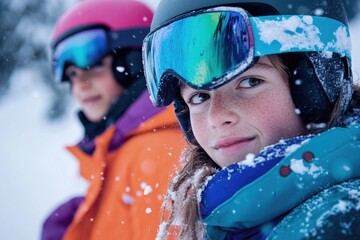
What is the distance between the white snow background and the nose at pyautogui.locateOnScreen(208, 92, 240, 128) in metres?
4.02

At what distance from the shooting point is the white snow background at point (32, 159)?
6.93m

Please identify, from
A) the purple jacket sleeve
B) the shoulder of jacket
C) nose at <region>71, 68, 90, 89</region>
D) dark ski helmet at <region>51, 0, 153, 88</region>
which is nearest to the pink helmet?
dark ski helmet at <region>51, 0, 153, 88</region>

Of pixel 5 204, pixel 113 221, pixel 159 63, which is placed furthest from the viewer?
pixel 5 204

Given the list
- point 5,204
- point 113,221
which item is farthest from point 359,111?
point 5,204

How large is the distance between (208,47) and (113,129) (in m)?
2.16

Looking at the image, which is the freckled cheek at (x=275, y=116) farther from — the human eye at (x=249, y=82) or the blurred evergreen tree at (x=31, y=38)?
the blurred evergreen tree at (x=31, y=38)

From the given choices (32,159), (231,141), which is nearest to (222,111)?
(231,141)

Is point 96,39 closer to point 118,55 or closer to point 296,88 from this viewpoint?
point 118,55

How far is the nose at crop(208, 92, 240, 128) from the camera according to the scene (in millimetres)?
1739

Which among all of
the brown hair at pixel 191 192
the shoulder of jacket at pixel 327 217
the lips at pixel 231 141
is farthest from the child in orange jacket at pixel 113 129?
the shoulder of jacket at pixel 327 217

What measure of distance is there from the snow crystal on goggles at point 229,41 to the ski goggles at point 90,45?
2.55 meters

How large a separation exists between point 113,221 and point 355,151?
7.31 feet

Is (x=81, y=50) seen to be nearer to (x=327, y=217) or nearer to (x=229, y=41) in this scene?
(x=229, y=41)

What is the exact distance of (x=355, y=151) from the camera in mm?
1479
